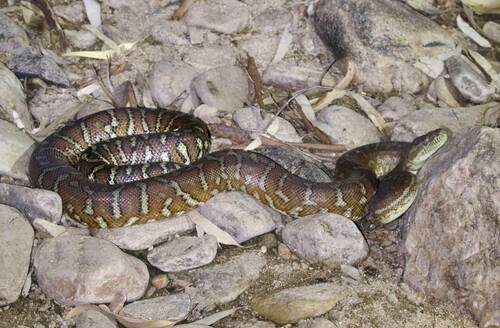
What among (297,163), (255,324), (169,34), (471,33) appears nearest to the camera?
(255,324)

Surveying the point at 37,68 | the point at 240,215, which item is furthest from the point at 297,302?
the point at 37,68

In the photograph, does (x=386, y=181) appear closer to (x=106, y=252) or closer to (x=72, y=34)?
(x=106, y=252)

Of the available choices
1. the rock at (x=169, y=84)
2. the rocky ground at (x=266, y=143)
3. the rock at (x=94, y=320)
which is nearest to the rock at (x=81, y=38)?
the rocky ground at (x=266, y=143)

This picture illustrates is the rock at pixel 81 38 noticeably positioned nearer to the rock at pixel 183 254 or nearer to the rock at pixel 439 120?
the rock at pixel 183 254

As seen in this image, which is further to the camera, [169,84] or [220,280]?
[169,84]

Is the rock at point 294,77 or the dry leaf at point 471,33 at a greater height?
the dry leaf at point 471,33

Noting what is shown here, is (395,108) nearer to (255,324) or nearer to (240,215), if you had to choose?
(240,215)

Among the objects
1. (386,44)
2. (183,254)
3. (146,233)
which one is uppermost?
(386,44)
